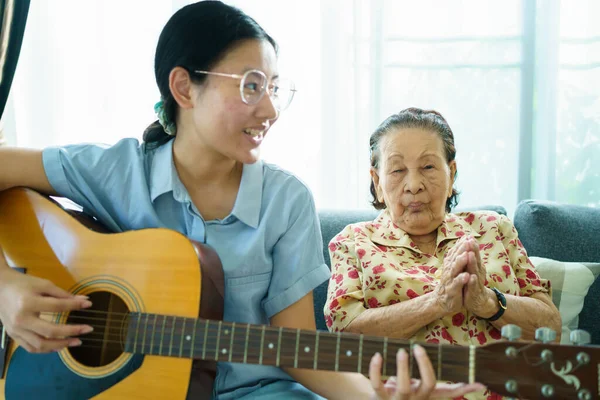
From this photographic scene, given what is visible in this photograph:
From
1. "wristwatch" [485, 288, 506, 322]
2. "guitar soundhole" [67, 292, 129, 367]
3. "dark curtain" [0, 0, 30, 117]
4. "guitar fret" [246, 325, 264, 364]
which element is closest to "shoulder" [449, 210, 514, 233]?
"wristwatch" [485, 288, 506, 322]

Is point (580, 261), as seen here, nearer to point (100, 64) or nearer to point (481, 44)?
point (481, 44)

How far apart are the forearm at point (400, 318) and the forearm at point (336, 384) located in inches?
8.0

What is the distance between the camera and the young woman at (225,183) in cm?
158

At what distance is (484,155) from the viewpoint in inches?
125

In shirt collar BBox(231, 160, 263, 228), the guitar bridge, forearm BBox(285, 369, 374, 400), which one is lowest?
forearm BBox(285, 369, 374, 400)

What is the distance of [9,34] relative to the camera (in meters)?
2.66

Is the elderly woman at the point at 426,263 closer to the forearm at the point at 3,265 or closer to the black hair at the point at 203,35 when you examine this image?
the black hair at the point at 203,35

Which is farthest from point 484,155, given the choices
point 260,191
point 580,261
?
point 260,191

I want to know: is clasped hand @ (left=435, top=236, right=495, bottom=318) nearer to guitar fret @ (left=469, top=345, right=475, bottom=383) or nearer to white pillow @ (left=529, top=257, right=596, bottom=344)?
guitar fret @ (left=469, top=345, right=475, bottom=383)

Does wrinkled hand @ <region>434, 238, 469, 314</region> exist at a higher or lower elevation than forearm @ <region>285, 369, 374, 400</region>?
higher

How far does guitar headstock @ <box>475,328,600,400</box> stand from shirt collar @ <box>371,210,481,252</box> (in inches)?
29.7

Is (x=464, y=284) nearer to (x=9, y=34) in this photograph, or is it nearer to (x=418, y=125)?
(x=418, y=125)

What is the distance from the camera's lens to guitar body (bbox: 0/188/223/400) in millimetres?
1382

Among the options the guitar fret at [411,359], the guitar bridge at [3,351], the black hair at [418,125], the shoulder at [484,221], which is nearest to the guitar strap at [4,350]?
the guitar bridge at [3,351]
